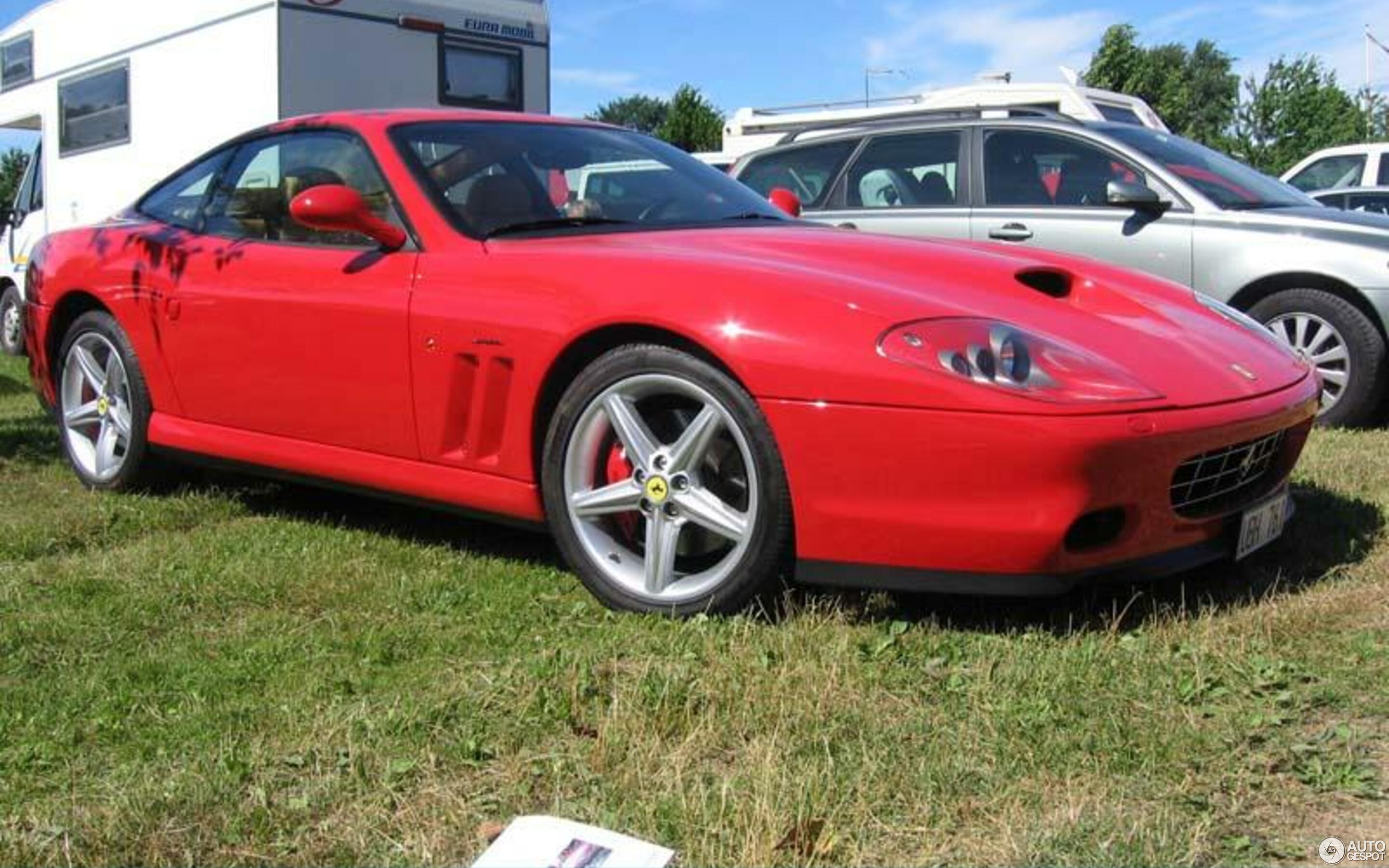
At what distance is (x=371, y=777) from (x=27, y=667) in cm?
120

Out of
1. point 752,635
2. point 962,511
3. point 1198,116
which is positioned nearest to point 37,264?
point 752,635

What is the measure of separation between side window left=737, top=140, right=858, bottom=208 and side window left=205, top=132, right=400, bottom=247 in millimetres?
3418

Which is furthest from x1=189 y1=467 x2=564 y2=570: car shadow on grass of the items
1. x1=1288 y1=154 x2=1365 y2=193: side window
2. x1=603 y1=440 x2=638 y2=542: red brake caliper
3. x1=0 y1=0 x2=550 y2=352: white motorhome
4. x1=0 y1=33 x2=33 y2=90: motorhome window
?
x1=1288 y1=154 x2=1365 y2=193: side window

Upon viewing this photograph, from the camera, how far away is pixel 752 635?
3.03 metres

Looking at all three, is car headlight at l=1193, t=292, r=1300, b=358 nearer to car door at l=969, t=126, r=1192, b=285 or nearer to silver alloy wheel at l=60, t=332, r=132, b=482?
car door at l=969, t=126, r=1192, b=285

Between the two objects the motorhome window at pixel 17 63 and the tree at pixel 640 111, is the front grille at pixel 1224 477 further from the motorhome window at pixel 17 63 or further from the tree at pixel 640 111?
the tree at pixel 640 111

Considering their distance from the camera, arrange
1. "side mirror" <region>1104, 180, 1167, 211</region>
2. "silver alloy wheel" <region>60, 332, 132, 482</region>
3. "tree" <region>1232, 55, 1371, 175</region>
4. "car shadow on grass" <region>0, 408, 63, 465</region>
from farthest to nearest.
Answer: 1. "tree" <region>1232, 55, 1371, 175</region>
2. "side mirror" <region>1104, 180, 1167, 211</region>
3. "car shadow on grass" <region>0, 408, 63, 465</region>
4. "silver alloy wheel" <region>60, 332, 132, 482</region>

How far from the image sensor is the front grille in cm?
307

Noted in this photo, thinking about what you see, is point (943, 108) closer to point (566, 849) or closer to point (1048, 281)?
point (1048, 281)

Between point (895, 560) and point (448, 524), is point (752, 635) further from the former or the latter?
point (448, 524)

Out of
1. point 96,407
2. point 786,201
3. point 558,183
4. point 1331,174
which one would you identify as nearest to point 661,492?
point 558,183

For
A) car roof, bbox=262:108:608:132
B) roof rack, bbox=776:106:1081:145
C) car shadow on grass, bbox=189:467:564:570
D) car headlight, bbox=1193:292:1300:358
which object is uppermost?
roof rack, bbox=776:106:1081:145

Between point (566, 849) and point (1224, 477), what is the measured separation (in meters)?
1.92

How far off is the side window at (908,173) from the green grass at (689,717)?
3708 millimetres
